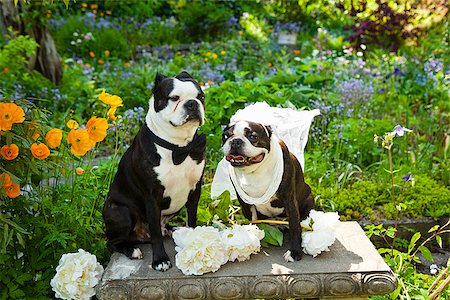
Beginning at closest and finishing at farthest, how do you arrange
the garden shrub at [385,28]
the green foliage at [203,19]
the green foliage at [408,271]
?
the green foliage at [408,271]
the garden shrub at [385,28]
the green foliage at [203,19]

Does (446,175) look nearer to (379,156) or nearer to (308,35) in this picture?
(379,156)

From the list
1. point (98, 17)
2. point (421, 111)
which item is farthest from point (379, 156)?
point (98, 17)

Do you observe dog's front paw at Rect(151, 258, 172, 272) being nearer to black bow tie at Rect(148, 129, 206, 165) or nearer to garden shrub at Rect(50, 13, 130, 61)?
black bow tie at Rect(148, 129, 206, 165)

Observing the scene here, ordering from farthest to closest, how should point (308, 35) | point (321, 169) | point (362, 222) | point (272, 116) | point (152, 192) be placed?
point (308, 35), point (321, 169), point (362, 222), point (272, 116), point (152, 192)

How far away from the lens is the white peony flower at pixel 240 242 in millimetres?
2963

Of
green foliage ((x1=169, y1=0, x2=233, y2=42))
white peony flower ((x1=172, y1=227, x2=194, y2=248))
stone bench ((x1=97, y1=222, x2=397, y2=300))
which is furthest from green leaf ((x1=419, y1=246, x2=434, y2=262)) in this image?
green foliage ((x1=169, y1=0, x2=233, y2=42))

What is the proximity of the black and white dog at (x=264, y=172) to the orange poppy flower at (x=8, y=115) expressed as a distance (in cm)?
94

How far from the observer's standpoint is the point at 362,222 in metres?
4.32

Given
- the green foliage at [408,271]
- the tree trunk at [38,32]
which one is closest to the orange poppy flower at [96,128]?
the green foliage at [408,271]

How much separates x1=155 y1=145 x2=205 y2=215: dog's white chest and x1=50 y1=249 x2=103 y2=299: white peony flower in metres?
0.46

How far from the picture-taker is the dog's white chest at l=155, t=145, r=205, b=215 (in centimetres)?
294

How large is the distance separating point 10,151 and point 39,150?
126mm

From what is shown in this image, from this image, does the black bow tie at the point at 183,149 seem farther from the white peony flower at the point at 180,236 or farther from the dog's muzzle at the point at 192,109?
the white peony flower at the point at 180,236

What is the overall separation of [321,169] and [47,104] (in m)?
3.03
